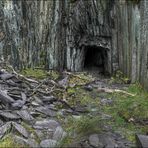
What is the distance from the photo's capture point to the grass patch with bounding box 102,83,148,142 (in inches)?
333

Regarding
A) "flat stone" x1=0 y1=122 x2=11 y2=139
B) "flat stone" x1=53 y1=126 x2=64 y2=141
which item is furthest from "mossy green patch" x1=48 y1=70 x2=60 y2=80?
"flat stone" x1=0 y1=122 x2=11 y2=139

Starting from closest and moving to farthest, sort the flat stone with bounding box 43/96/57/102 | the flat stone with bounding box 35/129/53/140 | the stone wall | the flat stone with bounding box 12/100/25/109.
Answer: the flat stone with bounding box 35/129/53/140 < the flat stone with bounding box 12/100/25/109 < the flat stone with bounding box 43/96/57/102 < the stone wall

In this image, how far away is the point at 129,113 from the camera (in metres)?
9.27

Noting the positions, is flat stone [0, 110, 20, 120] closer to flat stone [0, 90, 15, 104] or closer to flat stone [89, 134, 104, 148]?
flat stone [0, 90, 15, 104]

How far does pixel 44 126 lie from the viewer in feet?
27.3

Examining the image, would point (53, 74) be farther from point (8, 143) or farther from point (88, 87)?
point (8, 143)

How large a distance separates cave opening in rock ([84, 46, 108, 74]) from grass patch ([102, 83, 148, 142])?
4333mm

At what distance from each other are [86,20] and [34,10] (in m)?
2.05

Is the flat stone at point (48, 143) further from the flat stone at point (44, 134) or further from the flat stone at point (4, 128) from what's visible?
the flat stone at point (4, 128)

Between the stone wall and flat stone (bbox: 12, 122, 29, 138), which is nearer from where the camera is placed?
flat stone (bbox: 12, 122, 29, 138)

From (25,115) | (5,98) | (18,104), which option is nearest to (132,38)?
(18,104)

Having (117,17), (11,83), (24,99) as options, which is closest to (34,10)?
(117,17)

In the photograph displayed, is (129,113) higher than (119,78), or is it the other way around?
(119,78)

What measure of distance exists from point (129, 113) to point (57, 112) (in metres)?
1.87
